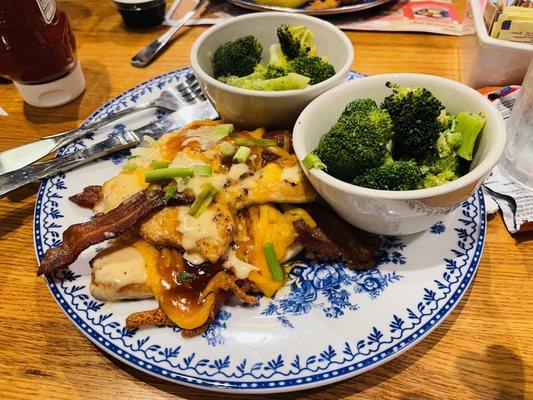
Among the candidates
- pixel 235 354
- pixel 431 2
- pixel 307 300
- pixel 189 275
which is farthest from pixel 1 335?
pixel 431 2

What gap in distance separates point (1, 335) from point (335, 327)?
1.09 meters

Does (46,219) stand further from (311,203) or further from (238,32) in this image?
(238,32)

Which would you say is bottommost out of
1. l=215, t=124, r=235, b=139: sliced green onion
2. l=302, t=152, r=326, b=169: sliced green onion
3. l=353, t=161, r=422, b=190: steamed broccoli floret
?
l=215, t=124, r=235, b=139: sliced green onion

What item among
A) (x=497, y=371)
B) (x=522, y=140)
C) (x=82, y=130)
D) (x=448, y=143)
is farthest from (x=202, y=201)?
(x=522, y=140)

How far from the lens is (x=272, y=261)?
137 cm

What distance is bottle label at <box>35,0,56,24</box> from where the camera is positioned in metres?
2.07

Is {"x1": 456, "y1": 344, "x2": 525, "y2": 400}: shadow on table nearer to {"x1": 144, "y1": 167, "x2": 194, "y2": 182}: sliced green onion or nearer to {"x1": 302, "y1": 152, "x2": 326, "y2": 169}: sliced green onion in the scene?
{"x1": 302, "y1": 152, "x2": 326, "y2": 169}: sliced green onion

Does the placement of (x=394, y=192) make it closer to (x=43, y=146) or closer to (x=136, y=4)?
(x=43, y=146)

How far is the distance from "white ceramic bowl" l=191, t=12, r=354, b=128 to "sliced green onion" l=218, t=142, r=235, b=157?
0.20 meters

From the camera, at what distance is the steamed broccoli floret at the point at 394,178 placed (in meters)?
1.26

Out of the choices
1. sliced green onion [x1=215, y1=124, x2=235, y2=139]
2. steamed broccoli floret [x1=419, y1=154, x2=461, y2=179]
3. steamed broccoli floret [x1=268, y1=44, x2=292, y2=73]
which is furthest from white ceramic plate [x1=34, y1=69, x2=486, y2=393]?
steamed broccoli floret [x1=268, y1=44, x2=292, y2=73]

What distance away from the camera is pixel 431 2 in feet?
10.00

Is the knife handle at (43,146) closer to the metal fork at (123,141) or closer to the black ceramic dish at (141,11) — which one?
the metal fork at (123,141)

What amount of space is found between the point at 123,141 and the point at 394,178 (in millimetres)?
1177
